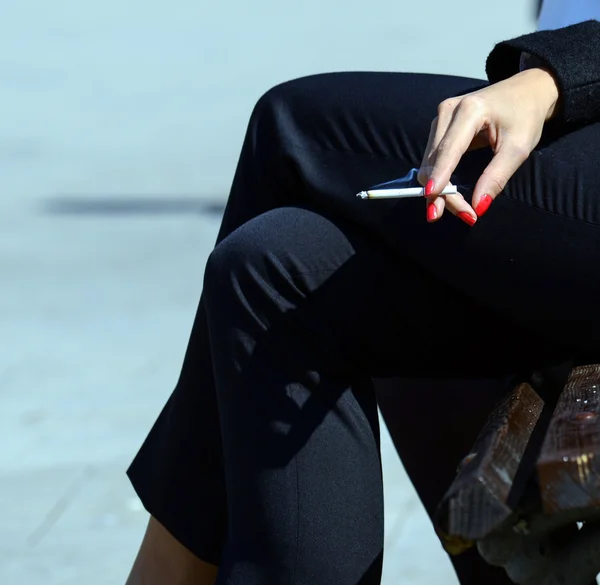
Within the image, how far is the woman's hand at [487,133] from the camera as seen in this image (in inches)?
51.7

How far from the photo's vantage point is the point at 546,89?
142 centimetres

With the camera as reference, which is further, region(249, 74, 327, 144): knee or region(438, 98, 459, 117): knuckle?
region(249, 74, 327, 144): knee

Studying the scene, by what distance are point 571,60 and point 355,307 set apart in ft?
1.31

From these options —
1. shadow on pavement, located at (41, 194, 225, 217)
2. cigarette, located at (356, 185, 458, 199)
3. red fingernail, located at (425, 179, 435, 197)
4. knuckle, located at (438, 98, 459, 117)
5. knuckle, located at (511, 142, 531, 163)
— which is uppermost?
knuckle, located at (438, 98, 459, 117)

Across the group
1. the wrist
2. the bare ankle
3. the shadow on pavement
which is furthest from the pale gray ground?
the wrist

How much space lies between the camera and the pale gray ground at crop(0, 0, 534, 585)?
293 centimetres

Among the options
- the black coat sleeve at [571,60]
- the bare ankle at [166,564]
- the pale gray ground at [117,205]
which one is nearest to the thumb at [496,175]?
the black coat sleeve at [571,60]

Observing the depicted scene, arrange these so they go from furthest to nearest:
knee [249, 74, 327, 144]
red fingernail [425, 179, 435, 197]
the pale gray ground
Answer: the pale gray ground → knee [249, 74, 327, 144] → red fingernail [425, 179, 435, 197]

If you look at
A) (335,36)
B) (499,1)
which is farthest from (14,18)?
(499,1)

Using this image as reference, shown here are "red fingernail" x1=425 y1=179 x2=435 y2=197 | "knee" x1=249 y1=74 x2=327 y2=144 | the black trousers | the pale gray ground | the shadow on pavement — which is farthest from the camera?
the shadow on pavement

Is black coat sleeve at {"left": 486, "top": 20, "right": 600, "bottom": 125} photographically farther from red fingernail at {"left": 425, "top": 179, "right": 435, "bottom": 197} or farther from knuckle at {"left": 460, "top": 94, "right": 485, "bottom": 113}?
red fingernail at {"left": 425, "top": 179, "right": 435, "bottom": 197}

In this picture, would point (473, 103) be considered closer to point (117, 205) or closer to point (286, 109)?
point (286, 109)

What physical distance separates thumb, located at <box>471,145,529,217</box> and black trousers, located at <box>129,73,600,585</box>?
5cm

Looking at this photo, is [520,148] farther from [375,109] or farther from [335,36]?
[335,36]
